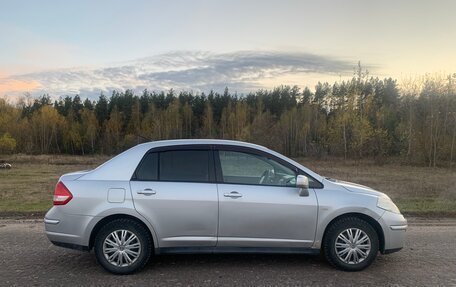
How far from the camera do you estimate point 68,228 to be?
5539mm

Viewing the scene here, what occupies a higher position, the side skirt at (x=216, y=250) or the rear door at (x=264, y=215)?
the rear door at (x=264, y=215)

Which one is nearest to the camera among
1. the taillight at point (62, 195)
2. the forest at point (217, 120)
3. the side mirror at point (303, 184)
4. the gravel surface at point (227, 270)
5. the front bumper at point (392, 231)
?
the gravel surface at point (227, 270)

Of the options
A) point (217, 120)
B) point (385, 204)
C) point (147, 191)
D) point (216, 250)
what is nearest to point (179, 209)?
point (147, 191)

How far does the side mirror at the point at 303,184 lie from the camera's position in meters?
5.46

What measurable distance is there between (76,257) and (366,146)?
46.3m

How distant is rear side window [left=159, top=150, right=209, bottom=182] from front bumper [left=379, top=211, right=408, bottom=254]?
2.45m

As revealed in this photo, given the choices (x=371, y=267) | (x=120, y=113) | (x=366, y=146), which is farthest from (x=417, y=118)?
(x=120, y=113)

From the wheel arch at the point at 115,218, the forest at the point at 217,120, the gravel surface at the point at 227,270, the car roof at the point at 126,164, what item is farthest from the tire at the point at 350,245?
the forest at the point at 217,120

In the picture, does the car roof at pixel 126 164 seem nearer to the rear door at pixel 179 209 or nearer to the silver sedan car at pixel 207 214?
the silver sedan car at pixel 207 214

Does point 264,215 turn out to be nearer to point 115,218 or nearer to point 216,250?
point 216,250

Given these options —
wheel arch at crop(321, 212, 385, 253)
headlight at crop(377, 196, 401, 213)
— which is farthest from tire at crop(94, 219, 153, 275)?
headlight at crop(377, 196, 401, 213)

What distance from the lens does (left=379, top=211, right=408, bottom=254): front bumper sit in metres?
5.70

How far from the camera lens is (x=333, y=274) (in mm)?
5531

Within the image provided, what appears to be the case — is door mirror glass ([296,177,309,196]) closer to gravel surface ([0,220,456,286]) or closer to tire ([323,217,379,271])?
tire ([323,217,379,271])
